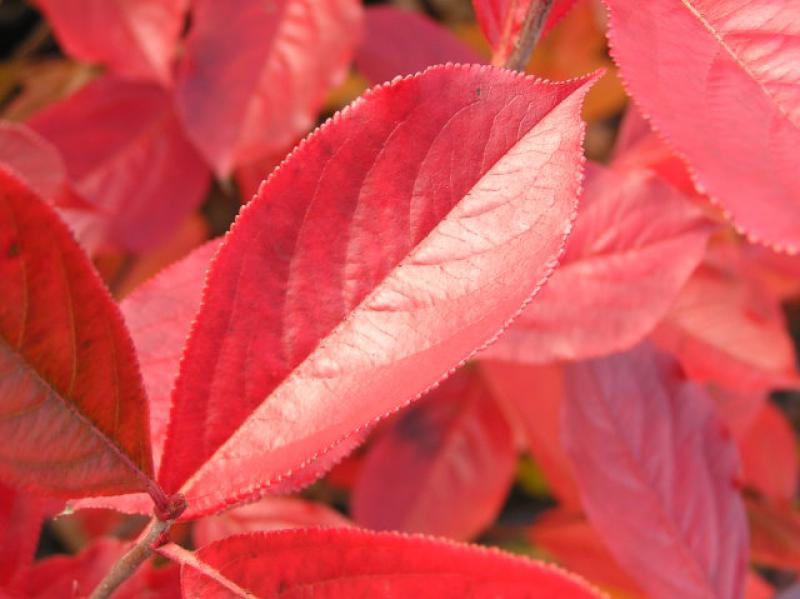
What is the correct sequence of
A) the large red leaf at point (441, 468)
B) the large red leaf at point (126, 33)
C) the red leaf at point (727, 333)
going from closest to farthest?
the red leaf at point (727, 333) → the large red leaf at point (126, 33) → the large red leaf at point (441, 468)

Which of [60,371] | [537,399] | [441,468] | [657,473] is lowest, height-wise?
[441,468]

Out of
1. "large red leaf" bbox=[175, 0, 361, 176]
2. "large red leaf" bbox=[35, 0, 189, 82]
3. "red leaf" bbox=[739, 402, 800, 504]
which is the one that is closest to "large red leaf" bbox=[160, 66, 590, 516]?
"large red leaf" bbox=[175, 0, 361, 176]

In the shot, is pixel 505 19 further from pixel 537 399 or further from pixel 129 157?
pixel 129 157

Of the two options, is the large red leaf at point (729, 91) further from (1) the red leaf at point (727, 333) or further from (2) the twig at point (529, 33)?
(1) the red leaf at point (727, 333)

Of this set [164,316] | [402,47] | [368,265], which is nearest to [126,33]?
[402,47]

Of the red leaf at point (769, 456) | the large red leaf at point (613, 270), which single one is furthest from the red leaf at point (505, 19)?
the red leaf at point (769, 456)

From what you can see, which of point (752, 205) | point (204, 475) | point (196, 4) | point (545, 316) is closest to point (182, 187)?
point (196, 4)

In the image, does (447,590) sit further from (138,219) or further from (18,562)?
(138,219)
